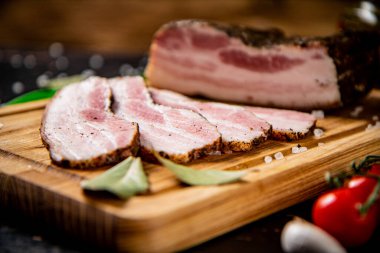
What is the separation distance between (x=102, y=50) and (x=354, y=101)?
4.43 m

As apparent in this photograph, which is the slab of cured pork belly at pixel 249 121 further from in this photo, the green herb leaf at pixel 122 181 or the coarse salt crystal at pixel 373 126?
the green herb leaf at pixel 122 181

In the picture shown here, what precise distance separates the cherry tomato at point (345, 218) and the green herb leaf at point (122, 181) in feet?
2.52

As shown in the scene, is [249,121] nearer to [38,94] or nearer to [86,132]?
[86,132]

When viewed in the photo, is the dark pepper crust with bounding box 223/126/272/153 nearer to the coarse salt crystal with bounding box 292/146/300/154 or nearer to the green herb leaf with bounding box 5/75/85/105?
the coarse salt crystal with bounding box 292/146/300/154

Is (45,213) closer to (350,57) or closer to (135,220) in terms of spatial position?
(135,220)

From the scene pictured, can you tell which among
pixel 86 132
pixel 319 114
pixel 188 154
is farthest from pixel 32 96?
pixel 319 114

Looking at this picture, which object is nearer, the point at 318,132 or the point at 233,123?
the point at 233,123

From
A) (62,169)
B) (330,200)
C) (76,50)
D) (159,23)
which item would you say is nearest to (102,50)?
(76,50)

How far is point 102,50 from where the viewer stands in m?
7.71

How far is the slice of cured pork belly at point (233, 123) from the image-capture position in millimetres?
2941

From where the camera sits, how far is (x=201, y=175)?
2.48m

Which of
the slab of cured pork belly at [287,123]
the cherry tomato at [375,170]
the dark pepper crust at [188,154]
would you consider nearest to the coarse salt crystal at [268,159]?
the dark pepper crust at [188,154]

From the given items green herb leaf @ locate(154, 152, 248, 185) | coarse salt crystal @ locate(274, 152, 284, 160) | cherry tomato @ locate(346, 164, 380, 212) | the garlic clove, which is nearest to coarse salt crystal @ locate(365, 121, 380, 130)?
coarse salt crystal @ locate(274, 152, 284, 160)

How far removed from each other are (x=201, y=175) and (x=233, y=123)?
0.75 meters
